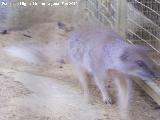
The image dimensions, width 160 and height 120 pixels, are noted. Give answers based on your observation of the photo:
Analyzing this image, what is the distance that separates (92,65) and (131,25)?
133 cm

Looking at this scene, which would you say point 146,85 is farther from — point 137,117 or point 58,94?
point 58,94

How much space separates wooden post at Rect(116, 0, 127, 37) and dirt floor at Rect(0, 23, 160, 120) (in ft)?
2.69

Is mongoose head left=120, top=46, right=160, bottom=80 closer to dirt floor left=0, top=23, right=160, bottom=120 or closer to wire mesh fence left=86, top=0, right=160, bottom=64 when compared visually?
dirt floor left=0, top=23, right=160, bottom=120

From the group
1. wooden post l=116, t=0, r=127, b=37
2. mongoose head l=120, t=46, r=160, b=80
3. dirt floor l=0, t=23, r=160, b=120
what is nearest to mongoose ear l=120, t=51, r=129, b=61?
mongoose head l=120, t=46, r=160, b=80

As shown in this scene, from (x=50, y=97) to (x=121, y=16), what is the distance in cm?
187

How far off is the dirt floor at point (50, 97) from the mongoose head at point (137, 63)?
1.38 feet

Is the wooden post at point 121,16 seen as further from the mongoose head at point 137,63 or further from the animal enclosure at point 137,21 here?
the mongoose head at point 137,63

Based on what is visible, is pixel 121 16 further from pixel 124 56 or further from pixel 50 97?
pixel 50 97

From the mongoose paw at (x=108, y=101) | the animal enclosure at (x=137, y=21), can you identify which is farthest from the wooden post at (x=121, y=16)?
the mongoose paw at (x=108, y=101)

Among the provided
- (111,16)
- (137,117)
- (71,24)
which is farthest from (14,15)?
(137,117)

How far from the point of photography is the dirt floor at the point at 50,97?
4137 mm

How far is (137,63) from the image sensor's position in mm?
4258

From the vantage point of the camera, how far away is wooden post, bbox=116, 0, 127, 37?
593 centimetres

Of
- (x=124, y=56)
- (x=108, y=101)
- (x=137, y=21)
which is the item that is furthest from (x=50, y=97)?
(x=137, y=21)
